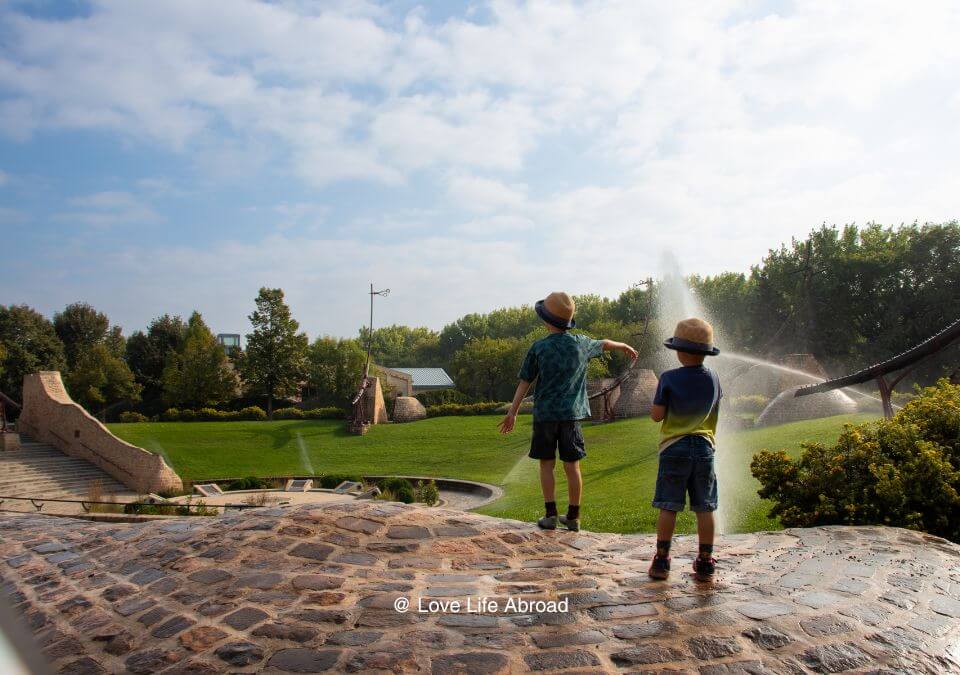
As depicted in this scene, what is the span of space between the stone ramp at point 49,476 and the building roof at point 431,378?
37017 mm

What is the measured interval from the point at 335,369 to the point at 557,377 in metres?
43.3

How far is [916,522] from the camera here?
6.91 meters

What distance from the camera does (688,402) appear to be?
453cm

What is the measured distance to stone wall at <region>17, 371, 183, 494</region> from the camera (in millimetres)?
23562

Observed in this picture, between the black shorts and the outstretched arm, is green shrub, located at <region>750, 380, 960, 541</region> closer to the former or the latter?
the black shorts

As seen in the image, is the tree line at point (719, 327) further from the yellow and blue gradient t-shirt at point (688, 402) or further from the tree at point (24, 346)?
the yellow and blue gradient t-shirt at point (688, 402)

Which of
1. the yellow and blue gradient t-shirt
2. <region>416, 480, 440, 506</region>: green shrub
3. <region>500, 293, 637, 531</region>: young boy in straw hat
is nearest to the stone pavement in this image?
<region>500, 293, 637, 531</region>: young boy in straw hat

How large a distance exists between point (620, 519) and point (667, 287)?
1184 centimetres

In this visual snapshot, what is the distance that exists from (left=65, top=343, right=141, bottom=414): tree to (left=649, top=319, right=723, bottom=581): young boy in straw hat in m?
43.6

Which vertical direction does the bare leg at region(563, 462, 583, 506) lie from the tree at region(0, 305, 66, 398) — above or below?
below

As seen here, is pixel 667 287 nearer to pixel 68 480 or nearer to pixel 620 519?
pixel 620 519

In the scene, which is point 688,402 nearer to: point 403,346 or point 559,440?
point 559,440

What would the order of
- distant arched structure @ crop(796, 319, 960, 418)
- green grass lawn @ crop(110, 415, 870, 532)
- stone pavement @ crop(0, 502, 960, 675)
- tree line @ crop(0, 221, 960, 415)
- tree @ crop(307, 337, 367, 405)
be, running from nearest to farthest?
stone pavement @ crop(0, 502, 960, 675)
distant arched structure @ crop(796, 319, 960, 418)
green grass lawn @ crop(110, 415, 870, 532)
tree line @ crop(0, 221, 960, 415)
tree @ crop(307, 337, 367, 405)

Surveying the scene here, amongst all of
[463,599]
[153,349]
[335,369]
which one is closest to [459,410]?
[335,369]
